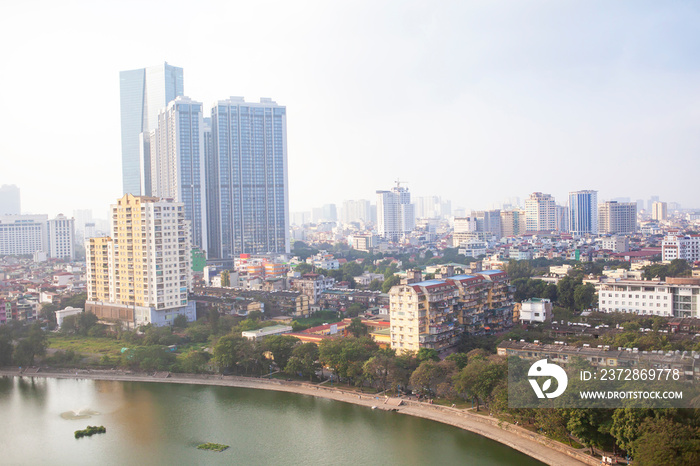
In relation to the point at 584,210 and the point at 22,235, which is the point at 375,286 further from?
the point at 584,210

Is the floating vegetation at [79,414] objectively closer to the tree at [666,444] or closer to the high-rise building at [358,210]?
the tree at [666,444]

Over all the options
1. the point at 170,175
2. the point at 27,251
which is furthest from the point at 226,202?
the point at 27,251

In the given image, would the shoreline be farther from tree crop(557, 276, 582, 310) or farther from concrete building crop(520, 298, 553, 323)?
tree crop(557, 276, 582, 310)

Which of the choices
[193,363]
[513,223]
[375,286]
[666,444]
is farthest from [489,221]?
[666,444]

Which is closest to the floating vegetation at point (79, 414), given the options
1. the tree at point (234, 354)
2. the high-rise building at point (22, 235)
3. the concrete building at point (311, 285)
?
the tree at point (234, 354)

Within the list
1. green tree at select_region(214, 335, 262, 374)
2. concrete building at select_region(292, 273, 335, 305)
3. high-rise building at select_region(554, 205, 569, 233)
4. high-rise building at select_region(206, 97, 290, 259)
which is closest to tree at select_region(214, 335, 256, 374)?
green tree at select_region(214, 335, 262, 374)

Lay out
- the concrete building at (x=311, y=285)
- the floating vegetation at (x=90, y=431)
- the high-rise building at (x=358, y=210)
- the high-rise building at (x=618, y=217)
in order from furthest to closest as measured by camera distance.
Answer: the high-rise building at (x=358, y=210)
the high-rise building at (x=618, y=217)
the concrete building at (x=311, y=285)
the floating vegetation at (x=90, y=431)
